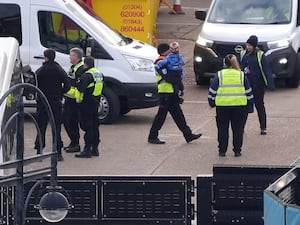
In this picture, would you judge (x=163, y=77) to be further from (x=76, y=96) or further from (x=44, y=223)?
(x=44, y=223)

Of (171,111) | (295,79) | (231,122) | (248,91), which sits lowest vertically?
(295,79)

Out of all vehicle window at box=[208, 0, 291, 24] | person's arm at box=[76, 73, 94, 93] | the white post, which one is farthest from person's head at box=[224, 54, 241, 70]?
the white post

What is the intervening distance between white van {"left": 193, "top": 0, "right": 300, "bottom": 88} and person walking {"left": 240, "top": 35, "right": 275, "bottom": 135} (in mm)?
3652

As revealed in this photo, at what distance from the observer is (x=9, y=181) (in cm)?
707

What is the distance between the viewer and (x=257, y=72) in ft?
55.7

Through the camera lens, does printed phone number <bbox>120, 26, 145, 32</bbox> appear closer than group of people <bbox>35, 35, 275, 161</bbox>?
No

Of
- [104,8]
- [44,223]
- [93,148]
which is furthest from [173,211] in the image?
[104,8]

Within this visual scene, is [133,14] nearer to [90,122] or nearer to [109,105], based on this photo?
[109,105]

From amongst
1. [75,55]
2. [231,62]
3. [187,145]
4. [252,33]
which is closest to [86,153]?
[75,55]

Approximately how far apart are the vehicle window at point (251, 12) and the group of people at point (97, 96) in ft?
17.6

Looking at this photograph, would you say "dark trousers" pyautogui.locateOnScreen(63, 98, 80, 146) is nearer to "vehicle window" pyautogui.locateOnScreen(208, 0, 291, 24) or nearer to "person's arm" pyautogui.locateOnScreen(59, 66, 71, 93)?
"person's arm" pyautogui.locateOnScreen(59, 66, 71, 93)

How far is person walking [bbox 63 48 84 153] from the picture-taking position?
51.8 ft

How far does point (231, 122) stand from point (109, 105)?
9.43 feet

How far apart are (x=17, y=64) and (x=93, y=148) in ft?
12.1
